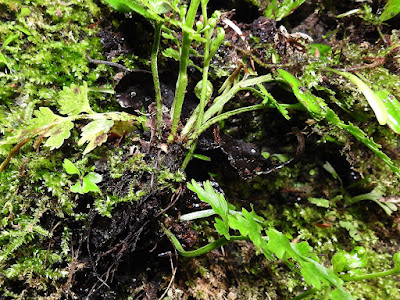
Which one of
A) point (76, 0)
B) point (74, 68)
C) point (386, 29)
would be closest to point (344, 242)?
point (386, 29)

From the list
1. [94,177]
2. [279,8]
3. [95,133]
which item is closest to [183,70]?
[95,133]

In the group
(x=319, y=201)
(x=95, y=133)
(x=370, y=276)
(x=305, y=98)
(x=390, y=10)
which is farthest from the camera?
(x=319, y=201)

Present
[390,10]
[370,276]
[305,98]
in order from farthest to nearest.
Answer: [390,10]
[305,98]
[370,276]

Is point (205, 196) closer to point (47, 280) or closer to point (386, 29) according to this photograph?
point (47, 280)

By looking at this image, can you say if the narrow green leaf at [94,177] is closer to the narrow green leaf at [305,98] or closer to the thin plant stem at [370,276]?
the narrow green leaf at [305,98]

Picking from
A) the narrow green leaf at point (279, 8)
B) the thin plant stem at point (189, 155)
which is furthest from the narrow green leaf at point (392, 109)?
the thin plant stem at point (189, 155)

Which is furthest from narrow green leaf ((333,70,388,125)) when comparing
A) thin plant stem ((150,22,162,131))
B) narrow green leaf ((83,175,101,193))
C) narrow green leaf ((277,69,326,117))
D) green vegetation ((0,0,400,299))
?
narrow green leaf ((83,175,101,193))

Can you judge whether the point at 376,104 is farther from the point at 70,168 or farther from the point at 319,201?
the point at 70,168
